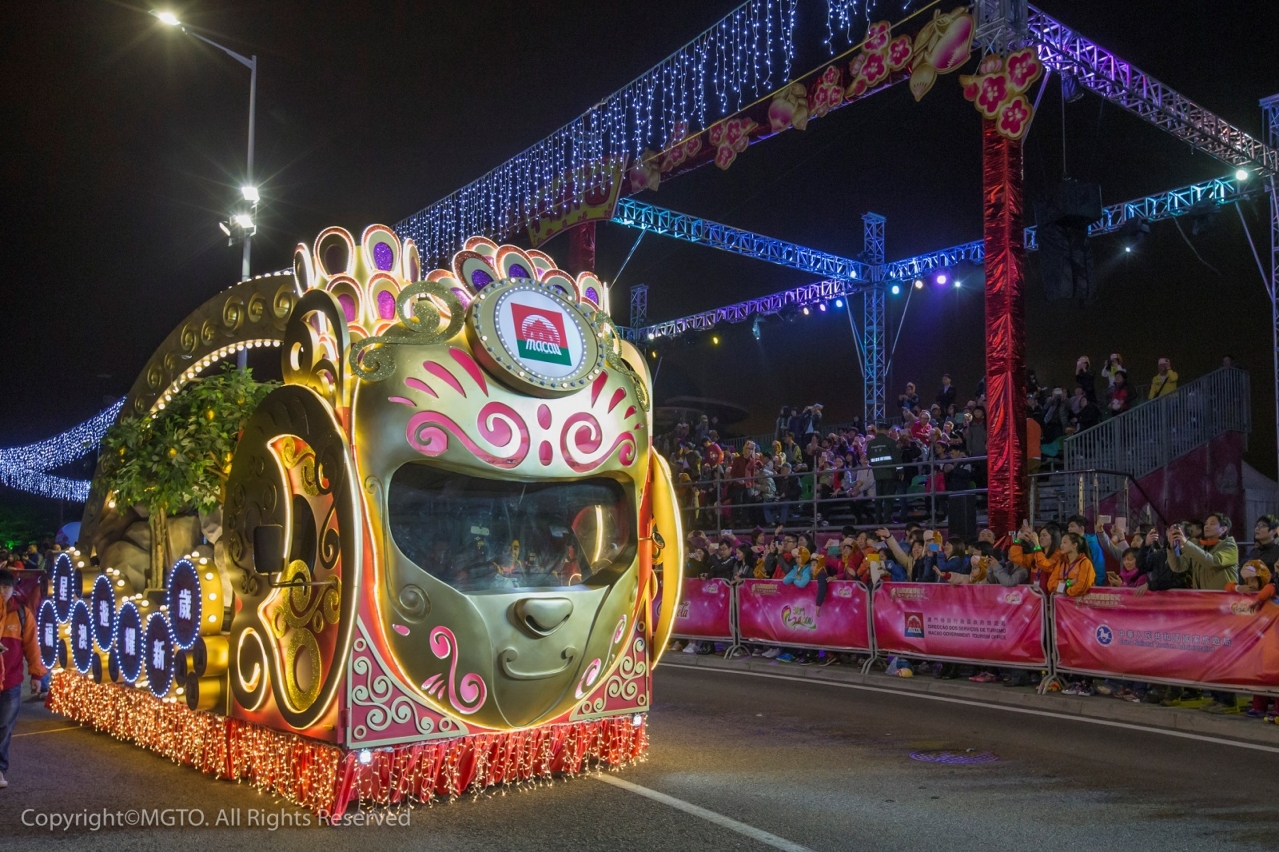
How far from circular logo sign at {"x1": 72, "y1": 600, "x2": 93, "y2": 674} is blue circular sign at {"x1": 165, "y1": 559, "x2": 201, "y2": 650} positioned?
6.66 ft

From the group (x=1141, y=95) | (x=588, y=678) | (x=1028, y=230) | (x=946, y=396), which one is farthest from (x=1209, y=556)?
(x=1028, y=230)

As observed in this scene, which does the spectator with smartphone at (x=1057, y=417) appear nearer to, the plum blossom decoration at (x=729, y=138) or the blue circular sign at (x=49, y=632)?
the plum blossom decoration at (x=729, y=138)

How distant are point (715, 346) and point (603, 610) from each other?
29.2 meters

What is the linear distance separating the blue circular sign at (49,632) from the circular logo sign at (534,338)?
19.7 ft

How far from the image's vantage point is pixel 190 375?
8859mm

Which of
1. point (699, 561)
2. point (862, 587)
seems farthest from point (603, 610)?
point (699, 561)

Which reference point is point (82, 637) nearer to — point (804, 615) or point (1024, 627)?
point (804, 615)

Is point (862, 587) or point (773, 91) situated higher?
point (773, 91)

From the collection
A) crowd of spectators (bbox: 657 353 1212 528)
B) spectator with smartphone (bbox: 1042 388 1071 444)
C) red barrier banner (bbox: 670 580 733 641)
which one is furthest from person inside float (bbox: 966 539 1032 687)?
spectator with smartphone (bbox: 1042 388 1071 444)

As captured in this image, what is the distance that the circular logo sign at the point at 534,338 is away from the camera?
6.28 m

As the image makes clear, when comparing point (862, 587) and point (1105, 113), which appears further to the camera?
point (1105, 113)

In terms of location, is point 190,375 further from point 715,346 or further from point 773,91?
point 715,346

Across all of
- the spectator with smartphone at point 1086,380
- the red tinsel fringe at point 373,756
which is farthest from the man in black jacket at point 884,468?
the red tinsel fringe at point 373,756

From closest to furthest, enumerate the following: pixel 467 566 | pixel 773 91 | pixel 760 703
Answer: pixel 467 566 → pixel 760 703 → pixel 773 91
